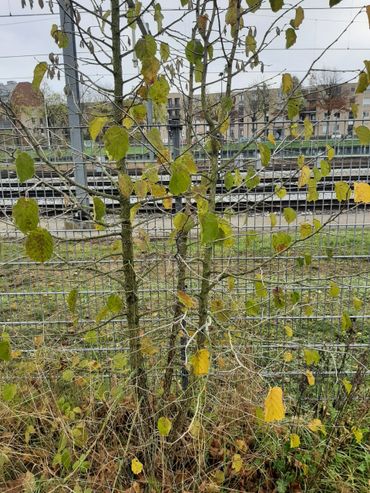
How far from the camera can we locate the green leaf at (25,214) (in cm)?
120

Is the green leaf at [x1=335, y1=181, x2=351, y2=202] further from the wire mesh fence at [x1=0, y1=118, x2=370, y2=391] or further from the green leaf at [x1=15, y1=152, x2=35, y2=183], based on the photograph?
the green leaf at [x1=15, y1=152, x2=35, y2=183]

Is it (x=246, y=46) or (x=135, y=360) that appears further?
(x=135, y=360)

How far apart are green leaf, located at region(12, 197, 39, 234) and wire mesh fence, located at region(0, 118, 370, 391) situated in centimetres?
46

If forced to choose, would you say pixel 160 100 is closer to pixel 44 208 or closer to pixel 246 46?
pixel 246 46

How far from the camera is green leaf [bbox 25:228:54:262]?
1.23m

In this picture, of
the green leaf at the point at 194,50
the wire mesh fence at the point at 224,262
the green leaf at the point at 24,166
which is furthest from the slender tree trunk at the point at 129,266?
the green leaf at the point at 24,166

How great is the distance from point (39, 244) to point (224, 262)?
1.98 metres

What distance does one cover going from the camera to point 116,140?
1.27m

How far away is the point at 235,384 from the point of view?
2.34m

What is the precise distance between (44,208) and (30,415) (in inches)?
40.4

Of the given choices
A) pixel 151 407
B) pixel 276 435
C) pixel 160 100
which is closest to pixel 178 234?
pixel 160 100

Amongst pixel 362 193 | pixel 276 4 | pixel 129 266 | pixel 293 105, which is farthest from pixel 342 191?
pixel 129 266

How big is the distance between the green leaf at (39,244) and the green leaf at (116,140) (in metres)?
0.28

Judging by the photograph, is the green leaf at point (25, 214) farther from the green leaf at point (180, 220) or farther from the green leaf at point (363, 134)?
the green leaf at point (363, 134)
